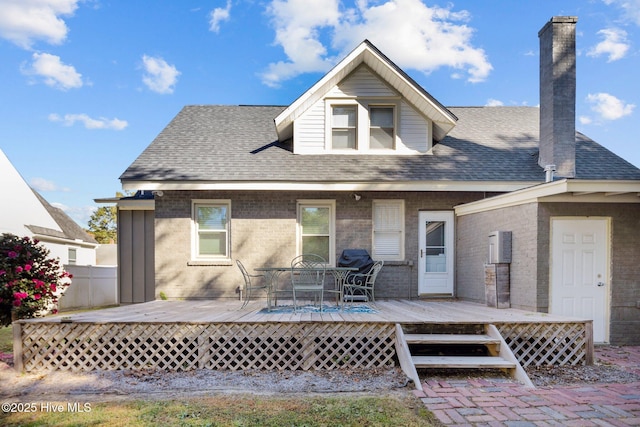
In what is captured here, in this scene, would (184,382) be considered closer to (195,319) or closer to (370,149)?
(195,319)

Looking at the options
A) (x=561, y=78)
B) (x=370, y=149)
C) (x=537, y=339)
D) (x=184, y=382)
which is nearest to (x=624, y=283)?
(x=537, y=339)

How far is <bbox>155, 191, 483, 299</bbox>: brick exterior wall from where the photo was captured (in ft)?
30.2

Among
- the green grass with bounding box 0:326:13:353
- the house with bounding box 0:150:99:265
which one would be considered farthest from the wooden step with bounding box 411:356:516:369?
the house with bounding box 0:150:99:265

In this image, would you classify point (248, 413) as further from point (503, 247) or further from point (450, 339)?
point (503, 247)

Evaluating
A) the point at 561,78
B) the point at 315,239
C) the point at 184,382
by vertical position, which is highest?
the point at 561,78

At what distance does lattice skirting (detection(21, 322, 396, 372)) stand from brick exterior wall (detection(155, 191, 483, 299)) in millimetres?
3524

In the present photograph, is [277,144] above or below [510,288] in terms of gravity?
above

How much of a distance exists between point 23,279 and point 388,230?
804 centimetres

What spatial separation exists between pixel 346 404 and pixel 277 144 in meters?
7.65

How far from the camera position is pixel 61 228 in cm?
1772

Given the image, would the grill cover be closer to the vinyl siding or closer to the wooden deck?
the vinyl siding

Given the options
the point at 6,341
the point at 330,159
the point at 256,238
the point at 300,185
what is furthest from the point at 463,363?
the point at 6,341

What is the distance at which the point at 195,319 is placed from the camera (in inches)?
229

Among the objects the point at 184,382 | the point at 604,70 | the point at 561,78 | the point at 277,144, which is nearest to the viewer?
the point at 184,382
